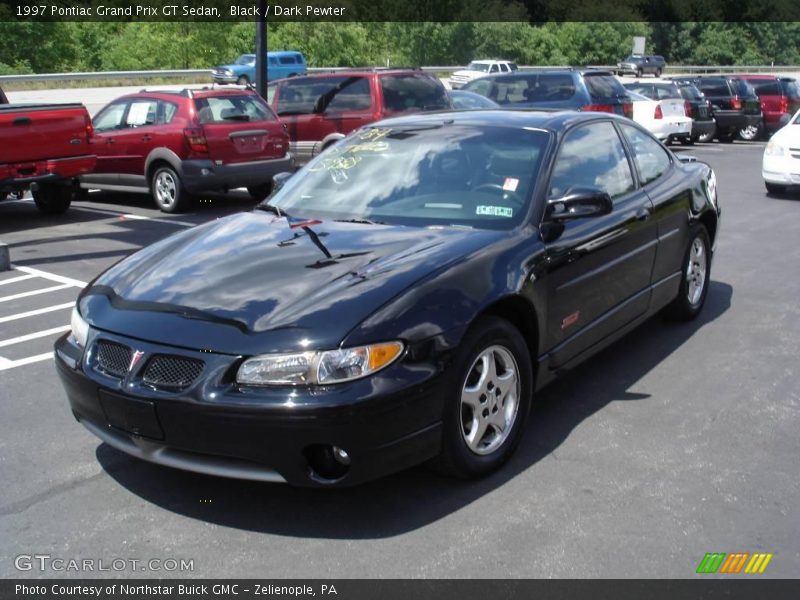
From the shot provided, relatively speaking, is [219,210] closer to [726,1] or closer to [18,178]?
[18,178]

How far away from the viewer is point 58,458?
4473 millimetres

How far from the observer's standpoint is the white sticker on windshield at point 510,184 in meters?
4.82

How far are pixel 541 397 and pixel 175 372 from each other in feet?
7.64

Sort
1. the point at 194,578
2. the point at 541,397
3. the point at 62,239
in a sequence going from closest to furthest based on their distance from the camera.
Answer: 1. the point at 194,578
2. the point at 541,397
3. the point at 62,239

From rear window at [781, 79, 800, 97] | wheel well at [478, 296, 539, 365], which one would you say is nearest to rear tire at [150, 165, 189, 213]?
wheel well at [478, 296, 539, 365]

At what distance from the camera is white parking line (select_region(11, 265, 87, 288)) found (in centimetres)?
834

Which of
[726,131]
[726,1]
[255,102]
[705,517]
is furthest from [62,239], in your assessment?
[726,1]

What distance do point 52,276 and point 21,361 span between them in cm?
280

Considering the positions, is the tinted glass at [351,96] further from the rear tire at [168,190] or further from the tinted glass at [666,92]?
the tinted glass at [666,92]

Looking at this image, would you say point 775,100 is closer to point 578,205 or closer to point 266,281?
point 578,205

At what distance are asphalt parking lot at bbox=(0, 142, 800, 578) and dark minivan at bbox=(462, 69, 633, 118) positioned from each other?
40.0 feet

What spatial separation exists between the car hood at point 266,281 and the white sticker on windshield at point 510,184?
1.28 feet

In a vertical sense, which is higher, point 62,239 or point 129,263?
point 129,263

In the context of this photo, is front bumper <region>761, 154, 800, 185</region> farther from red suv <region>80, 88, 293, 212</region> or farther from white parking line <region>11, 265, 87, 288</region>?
white parking line <region>11, 265, 87, 288</region>
